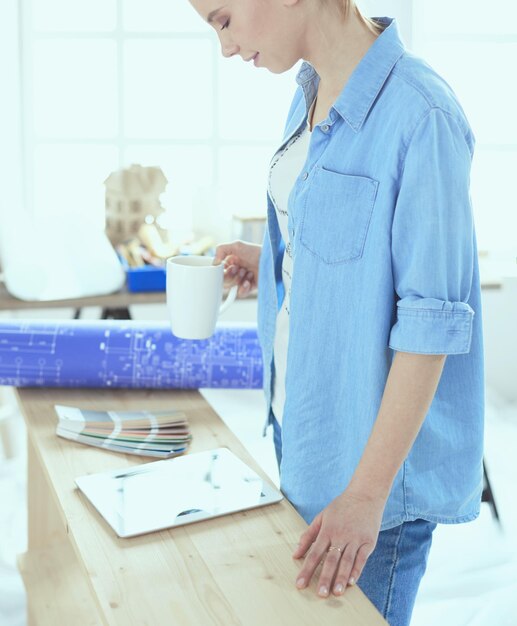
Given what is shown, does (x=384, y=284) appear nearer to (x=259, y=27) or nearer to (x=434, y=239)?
(x=434, y=239)

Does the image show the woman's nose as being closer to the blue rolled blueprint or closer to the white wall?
the blue rolled blueprint

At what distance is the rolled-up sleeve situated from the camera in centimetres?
98

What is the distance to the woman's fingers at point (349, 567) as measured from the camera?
101 cm

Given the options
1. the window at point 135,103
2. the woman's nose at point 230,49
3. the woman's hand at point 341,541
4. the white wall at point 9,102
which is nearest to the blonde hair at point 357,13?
the woman's nose at point 230,49

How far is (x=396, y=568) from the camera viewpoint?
121cm

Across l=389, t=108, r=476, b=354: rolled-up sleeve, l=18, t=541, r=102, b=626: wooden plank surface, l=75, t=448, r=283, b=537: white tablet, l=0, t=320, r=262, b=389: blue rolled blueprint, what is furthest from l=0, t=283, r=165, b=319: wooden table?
l=389, t=108, r=476, b=354: rolled-up sleeve

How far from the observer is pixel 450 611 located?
2262 mm

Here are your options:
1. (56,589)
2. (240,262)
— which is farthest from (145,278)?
(240,262)

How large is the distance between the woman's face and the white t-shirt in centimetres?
17

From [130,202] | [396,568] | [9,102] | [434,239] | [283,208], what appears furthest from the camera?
[9,102]

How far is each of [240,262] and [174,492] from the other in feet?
1.56

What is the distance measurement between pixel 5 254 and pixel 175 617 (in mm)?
1847

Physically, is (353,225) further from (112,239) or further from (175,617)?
(112,239)

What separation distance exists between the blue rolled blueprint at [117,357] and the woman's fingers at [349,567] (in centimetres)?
67
